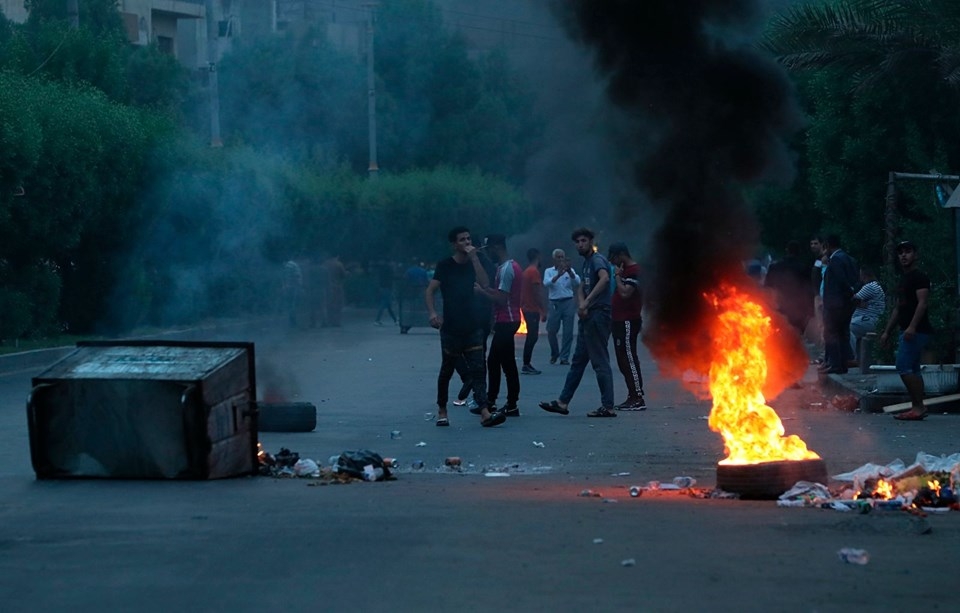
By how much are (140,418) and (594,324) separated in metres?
6.38

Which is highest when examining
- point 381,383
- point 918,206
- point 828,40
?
point 828,40

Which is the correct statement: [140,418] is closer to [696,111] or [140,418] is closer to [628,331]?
[696,111]

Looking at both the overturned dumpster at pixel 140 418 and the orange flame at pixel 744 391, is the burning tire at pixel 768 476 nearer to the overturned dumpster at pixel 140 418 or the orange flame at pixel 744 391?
the orange flame at pixel 744 391

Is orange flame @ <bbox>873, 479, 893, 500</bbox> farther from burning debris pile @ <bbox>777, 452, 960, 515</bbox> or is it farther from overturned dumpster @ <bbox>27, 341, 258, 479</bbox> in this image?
overturned dumpster @ <bbox>27, 341, 258, 479</bbox>

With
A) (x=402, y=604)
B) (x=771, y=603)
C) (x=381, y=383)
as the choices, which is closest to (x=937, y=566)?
(x=771, y=603)

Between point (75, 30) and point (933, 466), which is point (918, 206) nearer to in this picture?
point (933, 466)

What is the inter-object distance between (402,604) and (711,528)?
2.36 meters

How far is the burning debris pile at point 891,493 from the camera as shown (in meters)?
8.73

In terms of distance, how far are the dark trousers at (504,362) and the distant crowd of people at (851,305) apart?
371 cm

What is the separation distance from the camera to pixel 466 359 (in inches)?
563

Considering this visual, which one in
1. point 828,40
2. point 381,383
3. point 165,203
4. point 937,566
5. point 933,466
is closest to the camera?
point 937,566

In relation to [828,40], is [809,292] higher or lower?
lower

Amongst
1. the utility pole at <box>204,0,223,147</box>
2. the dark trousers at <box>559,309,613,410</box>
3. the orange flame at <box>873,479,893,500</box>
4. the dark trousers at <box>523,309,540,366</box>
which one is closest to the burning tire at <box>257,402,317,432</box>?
the dark trousers at <box>559,309,613,410</box>

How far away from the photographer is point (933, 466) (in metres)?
9.78
